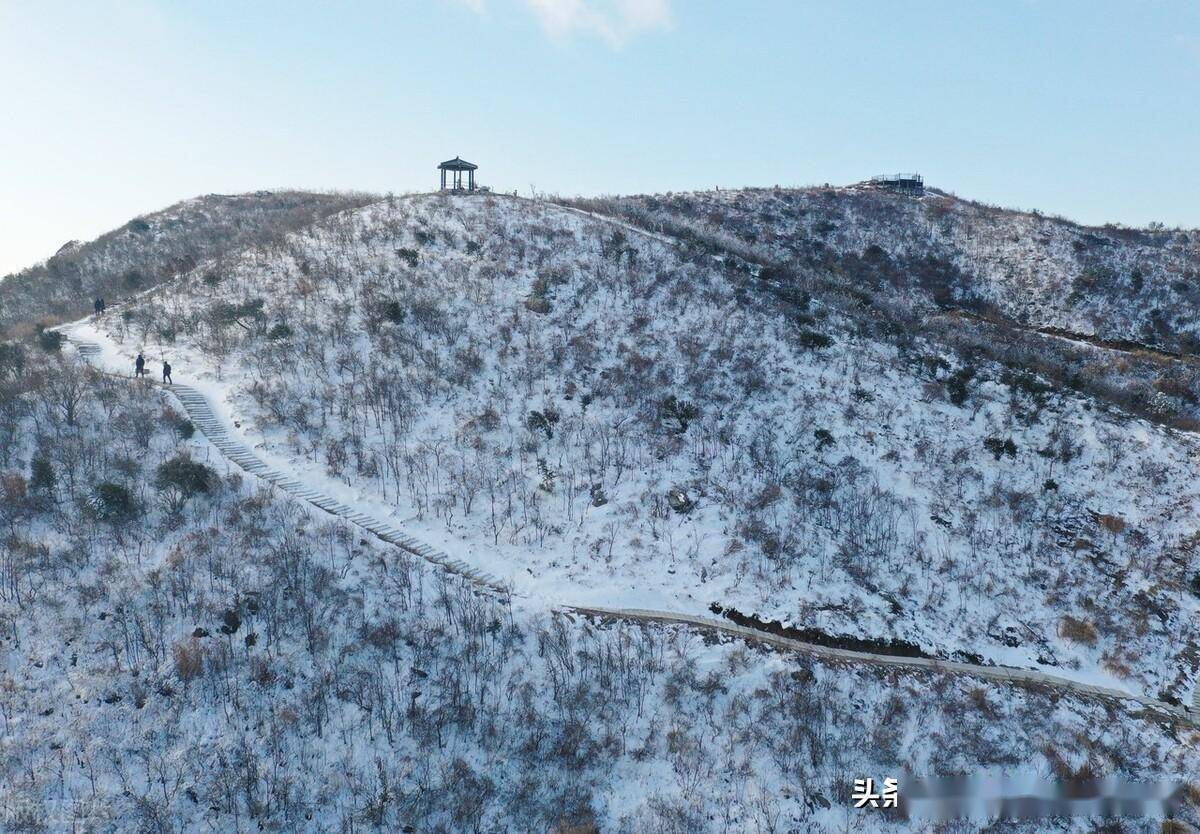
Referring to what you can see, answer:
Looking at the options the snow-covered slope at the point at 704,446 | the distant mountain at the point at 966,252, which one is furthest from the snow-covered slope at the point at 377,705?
the distant mountain at the point at 966,252

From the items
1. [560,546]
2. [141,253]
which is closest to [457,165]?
[141,253]

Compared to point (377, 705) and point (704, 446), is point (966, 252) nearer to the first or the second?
point (704, 446)

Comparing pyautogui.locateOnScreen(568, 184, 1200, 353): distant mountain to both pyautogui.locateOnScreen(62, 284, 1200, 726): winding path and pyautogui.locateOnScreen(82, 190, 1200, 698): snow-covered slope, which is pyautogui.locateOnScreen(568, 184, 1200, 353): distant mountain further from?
pyautogui.locateOnScreen(62, 284, 1200, 726): winding path

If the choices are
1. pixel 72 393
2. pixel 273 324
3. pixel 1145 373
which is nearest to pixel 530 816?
pixel 72 393
